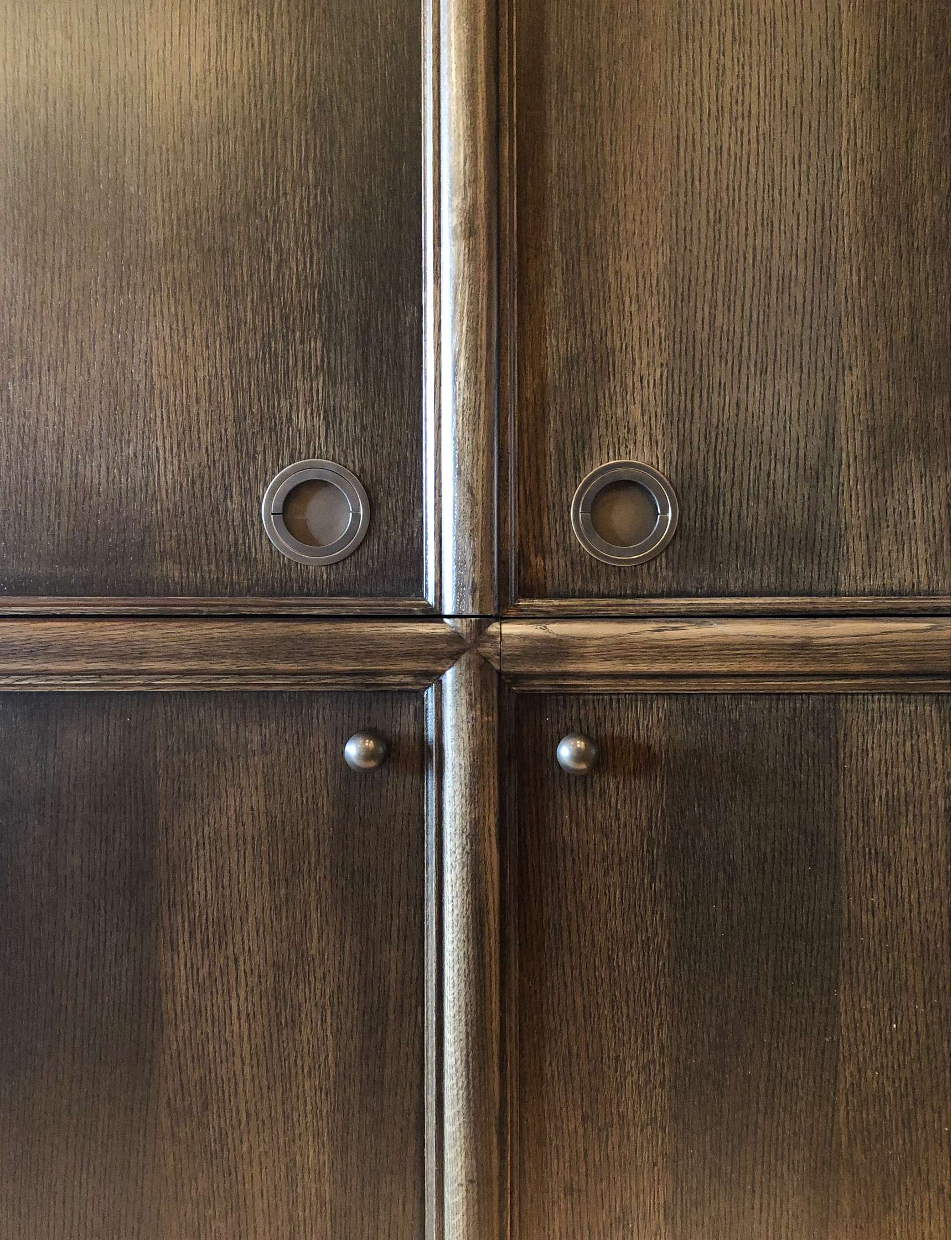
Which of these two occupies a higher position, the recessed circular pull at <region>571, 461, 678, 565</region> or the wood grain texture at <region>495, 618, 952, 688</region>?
the recessed circular pull at <region>571, 461, 678, 565</region>

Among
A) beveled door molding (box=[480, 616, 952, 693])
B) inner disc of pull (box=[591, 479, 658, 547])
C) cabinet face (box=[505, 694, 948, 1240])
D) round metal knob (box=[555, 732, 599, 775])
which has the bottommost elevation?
cabinet face (box=[505, 694, 948, 1240])

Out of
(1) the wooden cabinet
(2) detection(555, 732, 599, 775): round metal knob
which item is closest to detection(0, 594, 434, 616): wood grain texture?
(1) the wooden cabinet

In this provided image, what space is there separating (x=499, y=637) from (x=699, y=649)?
0.11 m

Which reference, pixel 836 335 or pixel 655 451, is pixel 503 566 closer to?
pixel 655 451

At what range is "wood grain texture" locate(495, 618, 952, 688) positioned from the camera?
0.45m

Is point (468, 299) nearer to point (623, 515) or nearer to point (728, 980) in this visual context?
point (623, 515)

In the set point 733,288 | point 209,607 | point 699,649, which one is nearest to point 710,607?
point 699,649

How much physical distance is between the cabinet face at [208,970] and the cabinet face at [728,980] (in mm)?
73

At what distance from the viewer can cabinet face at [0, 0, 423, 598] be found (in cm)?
45

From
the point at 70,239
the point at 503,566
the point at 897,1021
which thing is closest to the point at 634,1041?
the point at 897,1021

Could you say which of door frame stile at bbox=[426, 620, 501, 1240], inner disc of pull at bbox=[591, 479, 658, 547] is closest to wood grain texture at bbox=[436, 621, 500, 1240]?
door frame stile at bbox=[426, 620, 501, 1240]

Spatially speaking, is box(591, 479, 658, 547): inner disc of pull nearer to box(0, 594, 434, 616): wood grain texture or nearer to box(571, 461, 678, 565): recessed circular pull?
box(571, 461, 678, 565): recessed circular pull

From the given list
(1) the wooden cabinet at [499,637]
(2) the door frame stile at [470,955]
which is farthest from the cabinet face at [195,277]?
(2) the door frame stile at [470,955]

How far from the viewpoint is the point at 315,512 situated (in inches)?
18.0
